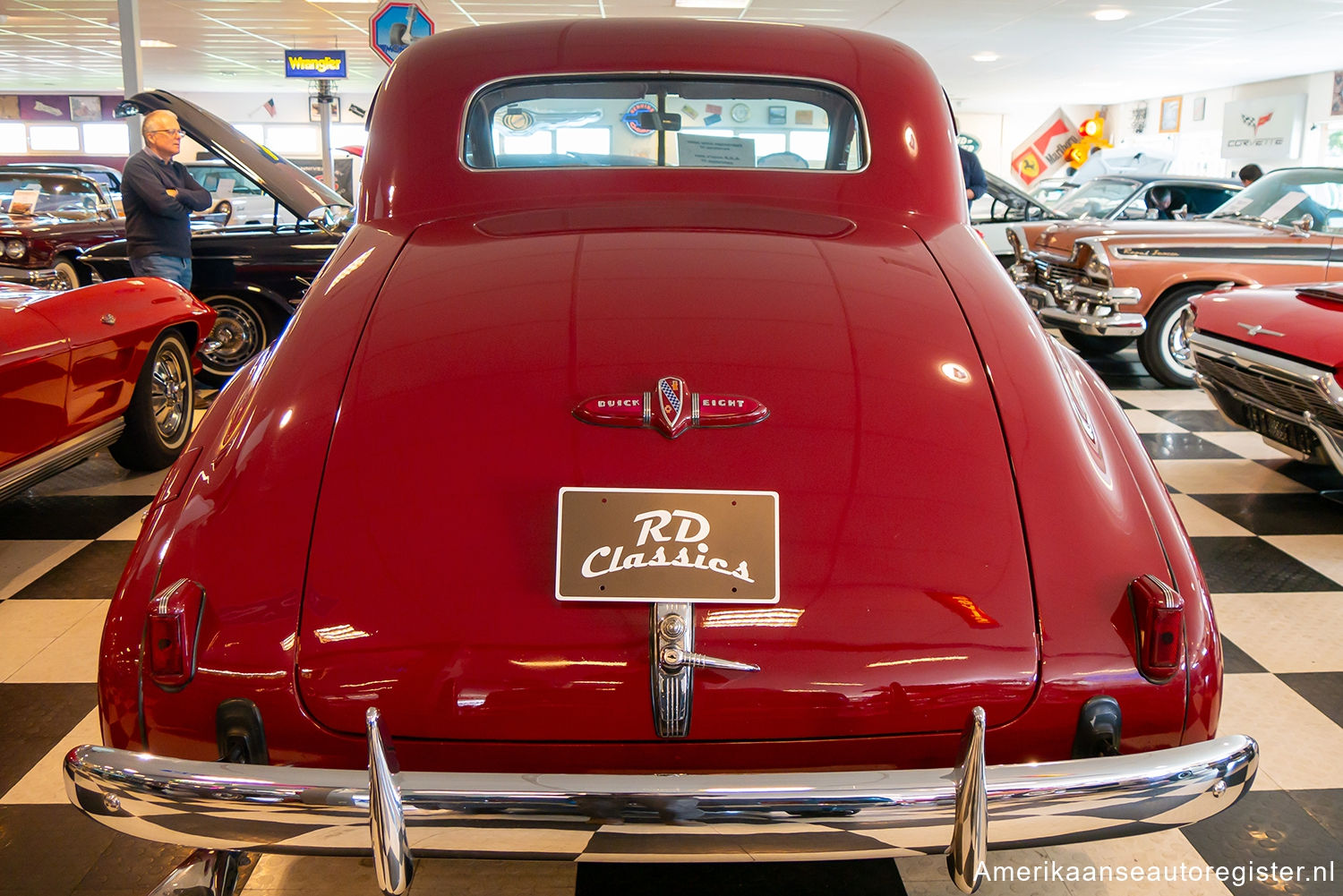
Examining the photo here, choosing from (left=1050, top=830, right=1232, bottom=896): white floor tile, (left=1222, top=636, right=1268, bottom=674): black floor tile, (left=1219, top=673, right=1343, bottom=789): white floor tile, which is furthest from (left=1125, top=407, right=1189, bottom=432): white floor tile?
(left=1050, top=830, right=1232, bottom=896): white floor tile

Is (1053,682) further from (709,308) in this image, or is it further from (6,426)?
(6,426)

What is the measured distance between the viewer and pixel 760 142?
2518 mm

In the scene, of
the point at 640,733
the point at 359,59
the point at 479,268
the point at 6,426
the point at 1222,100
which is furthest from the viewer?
the point at 1222,100

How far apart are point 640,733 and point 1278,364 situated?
3.32 metres

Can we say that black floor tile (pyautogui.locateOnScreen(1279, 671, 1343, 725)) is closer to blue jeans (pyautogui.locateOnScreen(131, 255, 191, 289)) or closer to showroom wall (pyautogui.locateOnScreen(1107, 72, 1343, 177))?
blue jeans (pyautogui.locateOnScreen(131, 255, 191, 289))

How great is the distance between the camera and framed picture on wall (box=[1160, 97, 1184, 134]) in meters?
22.7

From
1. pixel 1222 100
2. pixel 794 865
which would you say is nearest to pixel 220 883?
pixel 794 865

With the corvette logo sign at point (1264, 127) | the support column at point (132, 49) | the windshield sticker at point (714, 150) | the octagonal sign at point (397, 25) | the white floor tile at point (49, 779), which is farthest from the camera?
the corvette logo sign at point (1264, 127)

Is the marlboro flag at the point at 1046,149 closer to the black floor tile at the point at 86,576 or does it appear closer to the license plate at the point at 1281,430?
the license plate at the point at 1281,430

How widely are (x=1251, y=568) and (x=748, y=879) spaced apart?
7.83ft

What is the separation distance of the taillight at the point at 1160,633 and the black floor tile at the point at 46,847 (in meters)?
1.76

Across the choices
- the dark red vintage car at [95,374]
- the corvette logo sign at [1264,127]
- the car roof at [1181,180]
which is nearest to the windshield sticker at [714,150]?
the dark red vintage car at [95,374]

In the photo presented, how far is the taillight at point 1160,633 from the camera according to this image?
1.35m

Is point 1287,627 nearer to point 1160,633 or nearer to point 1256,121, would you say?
point 1160,633
